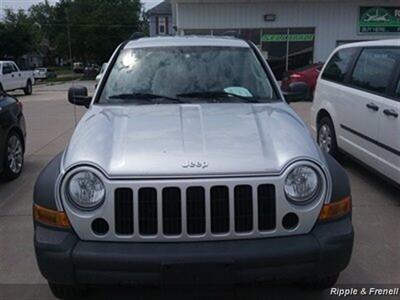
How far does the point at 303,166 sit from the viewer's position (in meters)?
2.96

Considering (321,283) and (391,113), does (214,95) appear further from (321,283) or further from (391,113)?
(391,113)

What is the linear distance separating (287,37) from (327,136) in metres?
16.8

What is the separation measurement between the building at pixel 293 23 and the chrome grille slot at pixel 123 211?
68.1 feet

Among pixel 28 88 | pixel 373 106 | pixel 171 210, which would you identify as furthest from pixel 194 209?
pixel 28 88

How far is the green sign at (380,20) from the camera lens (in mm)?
23531

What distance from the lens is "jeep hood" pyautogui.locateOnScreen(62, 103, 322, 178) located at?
2914 millimetres

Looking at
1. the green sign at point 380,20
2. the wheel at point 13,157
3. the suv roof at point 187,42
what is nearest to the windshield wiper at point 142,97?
the suv roof at point 187,42

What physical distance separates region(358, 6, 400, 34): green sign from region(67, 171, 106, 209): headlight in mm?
22836

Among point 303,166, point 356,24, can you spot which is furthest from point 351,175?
point 356,24

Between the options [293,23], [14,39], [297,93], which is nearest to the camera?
[297,93]

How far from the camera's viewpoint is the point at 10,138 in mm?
6715

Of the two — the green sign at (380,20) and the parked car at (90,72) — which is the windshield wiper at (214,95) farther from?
the green sign at (380,20)

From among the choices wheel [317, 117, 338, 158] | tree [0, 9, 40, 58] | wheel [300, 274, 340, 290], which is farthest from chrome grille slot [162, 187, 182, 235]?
tree [0, 9, 40, 58]

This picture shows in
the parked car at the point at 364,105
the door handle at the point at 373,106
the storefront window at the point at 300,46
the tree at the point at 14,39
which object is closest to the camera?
the parked car at the point at 364,105
